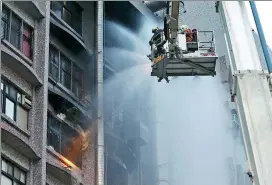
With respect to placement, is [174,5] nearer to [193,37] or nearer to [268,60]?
[268,60]

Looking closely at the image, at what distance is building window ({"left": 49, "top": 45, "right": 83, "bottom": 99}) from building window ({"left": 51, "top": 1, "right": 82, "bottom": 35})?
190cm

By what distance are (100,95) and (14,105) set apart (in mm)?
5863

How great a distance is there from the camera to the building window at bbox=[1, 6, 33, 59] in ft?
86.6

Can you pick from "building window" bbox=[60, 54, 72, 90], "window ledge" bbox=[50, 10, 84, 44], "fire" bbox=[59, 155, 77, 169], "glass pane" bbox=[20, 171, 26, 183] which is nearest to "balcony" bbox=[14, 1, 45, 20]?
"window ledge" bbox=[50, 10, 84, 44]

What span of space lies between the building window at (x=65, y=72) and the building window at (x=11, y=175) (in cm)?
517

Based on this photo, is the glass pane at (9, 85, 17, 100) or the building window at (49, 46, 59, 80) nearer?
the glass pane at (9, 85, 17, 100)

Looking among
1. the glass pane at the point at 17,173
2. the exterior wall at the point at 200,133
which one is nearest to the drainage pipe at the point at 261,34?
the glass pane at the point at 17,173

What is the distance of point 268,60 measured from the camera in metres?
14.7

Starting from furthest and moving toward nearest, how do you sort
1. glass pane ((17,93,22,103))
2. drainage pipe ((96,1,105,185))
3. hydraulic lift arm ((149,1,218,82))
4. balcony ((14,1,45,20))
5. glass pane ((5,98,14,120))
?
drainage pipe ((96,1,105,185)) → balcony ((14,1,45,20)) → glass pane ((17,93,22,103)) → glass pane ((5,98,14,120)) → hydraulic lift arm ((149,1,218,82))

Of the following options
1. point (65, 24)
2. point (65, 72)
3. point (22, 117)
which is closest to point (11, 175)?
point (22, 117)

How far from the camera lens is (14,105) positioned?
85.0ft

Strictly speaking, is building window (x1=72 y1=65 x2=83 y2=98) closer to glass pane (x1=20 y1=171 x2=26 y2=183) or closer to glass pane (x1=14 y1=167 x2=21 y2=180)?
glass pane (x1=20 y1=171 x2=26 y2=183)

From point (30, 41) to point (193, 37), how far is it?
33.1ft

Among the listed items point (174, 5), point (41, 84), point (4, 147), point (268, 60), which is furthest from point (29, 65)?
point (268, 60)
